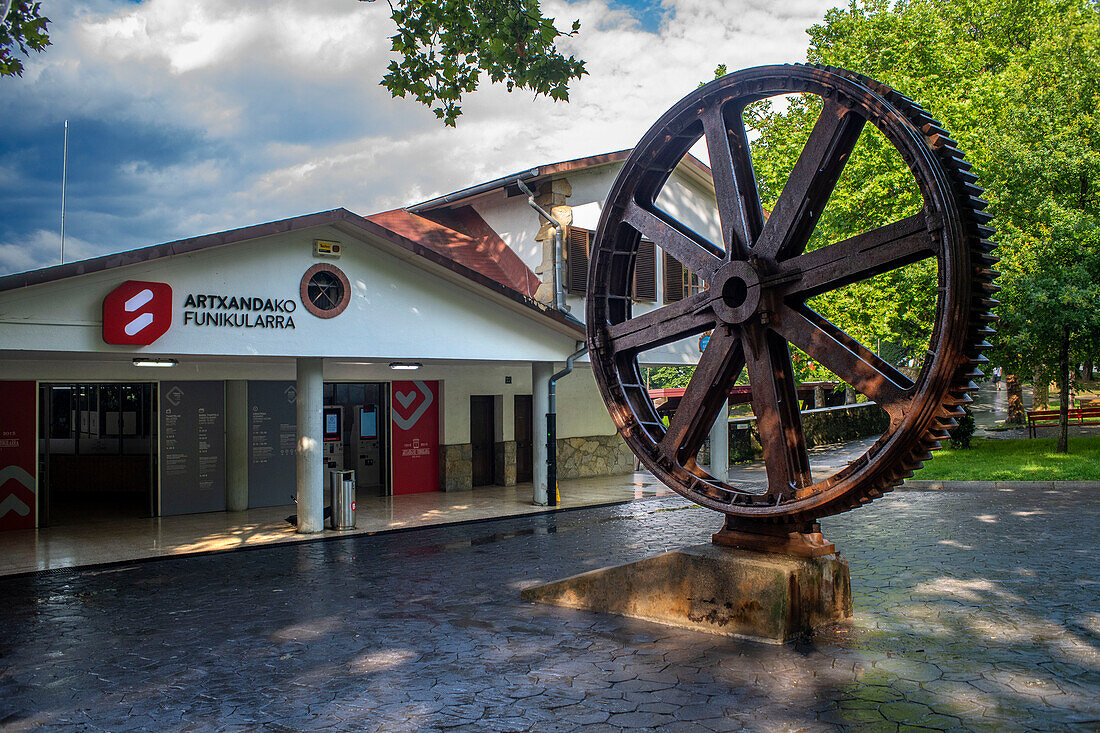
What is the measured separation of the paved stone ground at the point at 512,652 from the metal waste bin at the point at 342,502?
8.33 ft

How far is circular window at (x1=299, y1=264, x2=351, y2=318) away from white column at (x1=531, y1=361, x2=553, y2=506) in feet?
15.0

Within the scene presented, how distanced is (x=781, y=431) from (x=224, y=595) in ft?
20.7

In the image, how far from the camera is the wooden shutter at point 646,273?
19.5 meters

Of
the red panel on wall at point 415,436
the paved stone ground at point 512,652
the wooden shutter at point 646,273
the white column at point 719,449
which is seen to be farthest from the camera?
the white column at point 719,449

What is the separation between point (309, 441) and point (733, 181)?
27.4 ft

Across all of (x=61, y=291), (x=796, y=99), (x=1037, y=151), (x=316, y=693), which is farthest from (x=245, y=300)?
(x=796, y=99)

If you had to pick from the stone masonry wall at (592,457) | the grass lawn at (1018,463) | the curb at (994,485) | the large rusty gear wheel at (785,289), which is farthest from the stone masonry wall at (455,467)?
the large rusty gear wheel at (785,289)

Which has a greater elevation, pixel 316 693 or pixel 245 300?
pixel 245 300

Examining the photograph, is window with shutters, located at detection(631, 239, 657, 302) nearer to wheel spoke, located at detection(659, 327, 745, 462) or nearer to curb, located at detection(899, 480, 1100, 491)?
curb, located at detection(899, 480, 1100, 491)

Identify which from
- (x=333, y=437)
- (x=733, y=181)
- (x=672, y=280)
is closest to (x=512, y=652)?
(x=733, y=181)

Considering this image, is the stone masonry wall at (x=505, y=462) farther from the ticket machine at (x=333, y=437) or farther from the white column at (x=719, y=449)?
the white column at (x=719, y=449)

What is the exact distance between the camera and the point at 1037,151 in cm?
1973

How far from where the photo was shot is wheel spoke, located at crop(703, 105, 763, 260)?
7594 millimetres

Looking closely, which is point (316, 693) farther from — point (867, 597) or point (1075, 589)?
point (1075, 589)
